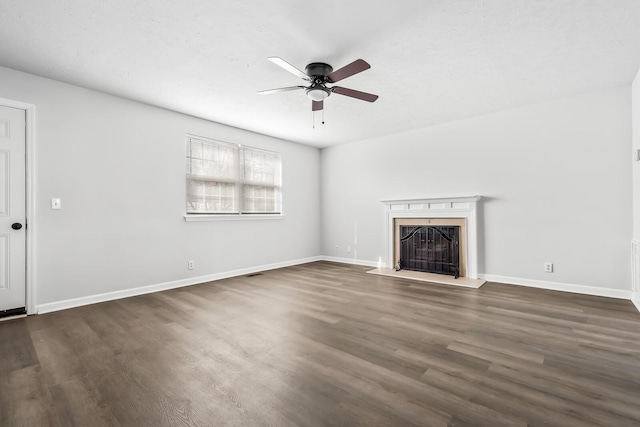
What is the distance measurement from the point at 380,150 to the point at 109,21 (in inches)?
175

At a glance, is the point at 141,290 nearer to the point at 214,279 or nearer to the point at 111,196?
the point at 214,279

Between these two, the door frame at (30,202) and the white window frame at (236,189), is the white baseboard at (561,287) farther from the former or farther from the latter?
the door frame at (30,202)

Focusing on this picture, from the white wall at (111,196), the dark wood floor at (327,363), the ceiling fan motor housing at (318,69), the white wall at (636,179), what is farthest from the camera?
the white wall at (111,196)

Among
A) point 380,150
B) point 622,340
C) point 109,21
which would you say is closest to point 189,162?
point 109,21

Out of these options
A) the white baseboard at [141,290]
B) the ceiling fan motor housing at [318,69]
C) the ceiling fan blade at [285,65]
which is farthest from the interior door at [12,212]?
the ceiling fan motor housing at [318,69]

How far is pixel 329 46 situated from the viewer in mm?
2594

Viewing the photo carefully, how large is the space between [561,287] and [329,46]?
13.7 ft

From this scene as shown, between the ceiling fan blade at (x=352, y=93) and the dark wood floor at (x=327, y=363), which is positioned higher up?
the ceiling fan blade at (x=352, y=93)

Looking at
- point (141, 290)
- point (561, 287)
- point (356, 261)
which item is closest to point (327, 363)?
point (141, 290)

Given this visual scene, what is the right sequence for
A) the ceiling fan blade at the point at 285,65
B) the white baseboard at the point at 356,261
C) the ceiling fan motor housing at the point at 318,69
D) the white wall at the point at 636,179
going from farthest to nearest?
1. the white baseboard at the point at 356,261
2. the white wall at the point at 636,179
3. the ceiling fan motor housing at the point at 318,69
4. the ceiling fan blade at the point at 285,65

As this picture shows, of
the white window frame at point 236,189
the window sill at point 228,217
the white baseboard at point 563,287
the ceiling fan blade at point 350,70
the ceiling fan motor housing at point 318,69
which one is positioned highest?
the ceiling fan motor housing at point 318,69

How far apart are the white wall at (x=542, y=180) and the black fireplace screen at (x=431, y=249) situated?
39 cm

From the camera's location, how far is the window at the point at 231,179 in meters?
4.49

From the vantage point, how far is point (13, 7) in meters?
2.10
